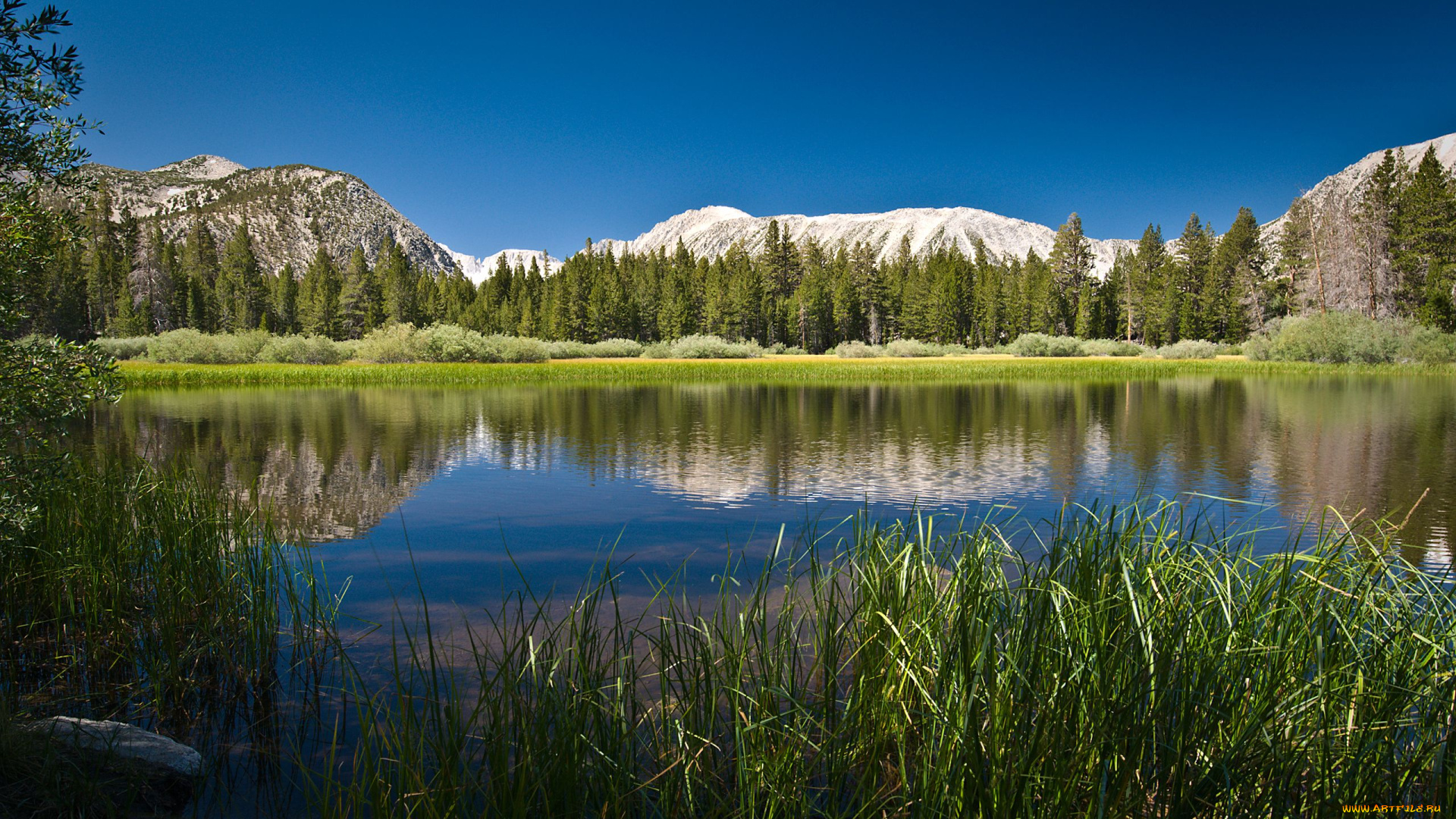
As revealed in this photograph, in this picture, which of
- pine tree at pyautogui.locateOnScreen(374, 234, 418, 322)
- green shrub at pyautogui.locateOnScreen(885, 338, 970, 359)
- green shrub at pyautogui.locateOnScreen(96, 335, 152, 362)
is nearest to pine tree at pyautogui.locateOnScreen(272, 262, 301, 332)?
pine tree at pyautogui.locateOnScreen(374, 234, 418, 322)

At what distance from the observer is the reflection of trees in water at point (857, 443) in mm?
12680

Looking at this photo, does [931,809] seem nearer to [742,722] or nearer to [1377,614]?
[742,722]

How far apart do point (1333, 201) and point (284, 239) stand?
201 metres

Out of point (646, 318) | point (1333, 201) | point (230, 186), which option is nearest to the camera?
point (1333, 201)

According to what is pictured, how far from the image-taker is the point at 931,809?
110 inches

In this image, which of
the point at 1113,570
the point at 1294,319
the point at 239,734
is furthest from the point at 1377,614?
the point at 1294,319

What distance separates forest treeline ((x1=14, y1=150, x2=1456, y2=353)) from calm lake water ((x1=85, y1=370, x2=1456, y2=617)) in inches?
1865

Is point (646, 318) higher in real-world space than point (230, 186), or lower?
lower

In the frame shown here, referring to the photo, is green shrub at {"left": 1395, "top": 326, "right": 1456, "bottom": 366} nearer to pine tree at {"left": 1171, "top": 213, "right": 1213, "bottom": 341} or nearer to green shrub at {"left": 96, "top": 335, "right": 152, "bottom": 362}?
pine tree at {"left": 1171, "top": 213, "right": 1213, "bottom": 341}

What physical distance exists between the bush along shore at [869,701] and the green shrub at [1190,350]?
65.5 metres

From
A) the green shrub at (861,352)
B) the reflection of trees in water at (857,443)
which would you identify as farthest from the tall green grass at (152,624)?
the green shrub at (861,352)

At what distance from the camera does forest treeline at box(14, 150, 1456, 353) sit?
7344 centimetres

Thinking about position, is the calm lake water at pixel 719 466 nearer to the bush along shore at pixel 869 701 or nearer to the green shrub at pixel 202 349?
the bush along shore at pixel 869 701

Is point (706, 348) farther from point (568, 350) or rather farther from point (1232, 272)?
point (1232, 272)
